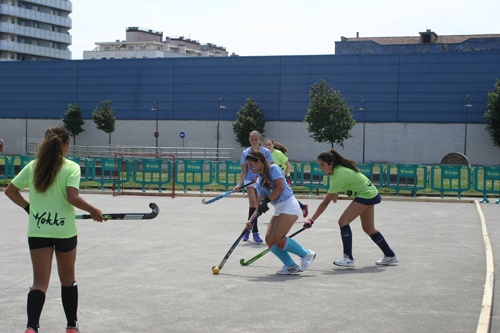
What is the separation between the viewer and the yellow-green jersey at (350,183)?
22.8 feet

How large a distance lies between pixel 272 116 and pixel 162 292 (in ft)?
177

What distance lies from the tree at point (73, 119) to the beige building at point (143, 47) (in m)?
49.6

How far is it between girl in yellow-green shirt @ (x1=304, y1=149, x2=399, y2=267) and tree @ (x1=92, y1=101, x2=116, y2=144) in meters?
54.2

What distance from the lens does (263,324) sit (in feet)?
Result: 15.1

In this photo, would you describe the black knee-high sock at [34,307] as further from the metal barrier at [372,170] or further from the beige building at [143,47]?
the beige building at [143,47]

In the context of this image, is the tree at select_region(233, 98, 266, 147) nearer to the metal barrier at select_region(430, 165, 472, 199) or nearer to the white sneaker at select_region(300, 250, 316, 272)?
the metal barrier at select_region(430, 165, 472, 199)

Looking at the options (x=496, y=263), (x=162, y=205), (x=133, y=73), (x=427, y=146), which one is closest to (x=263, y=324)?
(x=496, y=263)

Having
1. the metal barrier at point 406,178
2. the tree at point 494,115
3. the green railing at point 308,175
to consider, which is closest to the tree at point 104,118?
the tree at point 494,115

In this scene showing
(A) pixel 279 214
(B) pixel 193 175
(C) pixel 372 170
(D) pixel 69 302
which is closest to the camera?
(D) pixel 69 302

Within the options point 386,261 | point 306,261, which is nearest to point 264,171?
point 306,261

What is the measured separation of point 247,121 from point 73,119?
2029cm

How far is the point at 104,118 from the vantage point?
58.3 metres

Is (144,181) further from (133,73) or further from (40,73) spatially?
(40,73)

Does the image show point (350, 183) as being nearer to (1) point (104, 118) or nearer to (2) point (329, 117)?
(2) point (329, 117)
